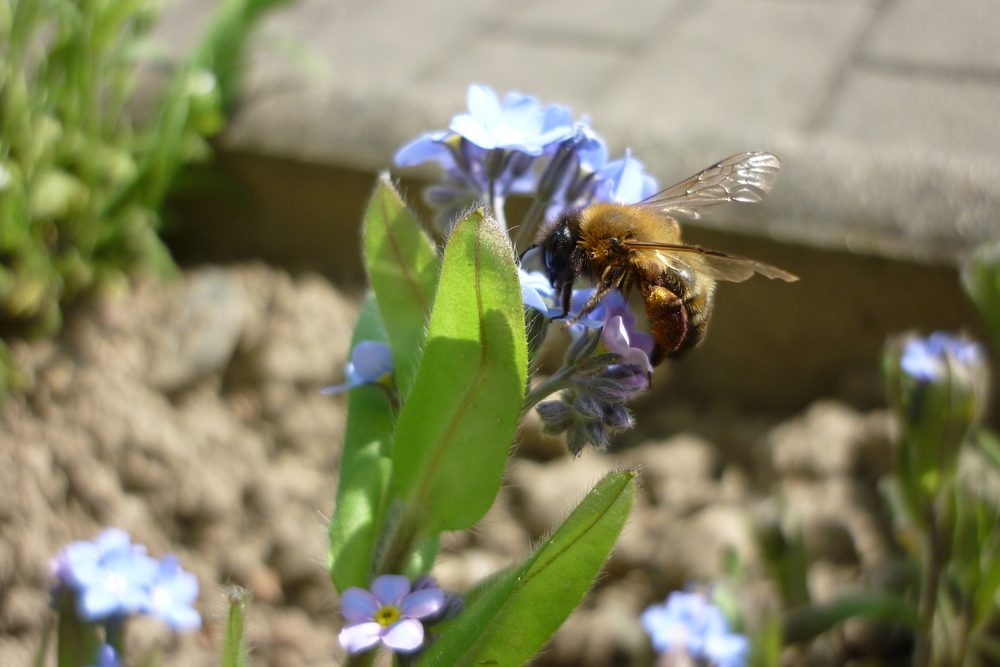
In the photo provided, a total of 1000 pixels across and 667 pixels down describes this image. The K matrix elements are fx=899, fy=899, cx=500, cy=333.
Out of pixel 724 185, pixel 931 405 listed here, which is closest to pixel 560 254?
pixel 724 185

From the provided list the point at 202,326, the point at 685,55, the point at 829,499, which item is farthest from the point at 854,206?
the point at 202,326

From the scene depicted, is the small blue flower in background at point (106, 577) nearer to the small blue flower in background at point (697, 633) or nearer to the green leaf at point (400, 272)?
the green leaf at point (400, 272)

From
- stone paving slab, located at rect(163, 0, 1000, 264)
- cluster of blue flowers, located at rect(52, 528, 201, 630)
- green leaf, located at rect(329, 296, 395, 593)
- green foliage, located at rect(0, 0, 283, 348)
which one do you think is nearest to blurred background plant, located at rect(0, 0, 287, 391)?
green foliage, located at rect(0, 0, 283, 348)

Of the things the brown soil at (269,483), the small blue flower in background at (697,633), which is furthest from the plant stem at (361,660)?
the brown soil at (269,483)

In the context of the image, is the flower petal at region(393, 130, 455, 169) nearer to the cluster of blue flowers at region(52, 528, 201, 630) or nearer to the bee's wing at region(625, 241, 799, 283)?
the bee's wing at region(625, 241, 799, 283)

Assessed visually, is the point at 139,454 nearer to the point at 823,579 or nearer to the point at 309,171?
the point at 309,171

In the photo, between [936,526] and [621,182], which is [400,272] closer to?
[621,182]
